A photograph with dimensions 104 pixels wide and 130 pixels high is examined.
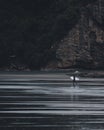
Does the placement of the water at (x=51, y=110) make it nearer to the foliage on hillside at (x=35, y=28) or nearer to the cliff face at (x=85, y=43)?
the cliff face at (x=85, y=43)

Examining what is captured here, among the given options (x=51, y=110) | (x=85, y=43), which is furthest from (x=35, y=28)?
(x=51, y=110)

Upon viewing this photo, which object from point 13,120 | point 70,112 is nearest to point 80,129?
point 13,120

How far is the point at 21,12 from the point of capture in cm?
6006

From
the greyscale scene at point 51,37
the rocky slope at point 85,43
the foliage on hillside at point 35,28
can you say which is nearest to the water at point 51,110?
the greyscale scene at point 51,37

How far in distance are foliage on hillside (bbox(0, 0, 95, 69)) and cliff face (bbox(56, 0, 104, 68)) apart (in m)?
0.63

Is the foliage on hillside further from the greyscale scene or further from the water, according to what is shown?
the water

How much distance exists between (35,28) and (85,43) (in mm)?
4885

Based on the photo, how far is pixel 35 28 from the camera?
58.6 meters

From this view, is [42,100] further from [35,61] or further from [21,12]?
[21,12]

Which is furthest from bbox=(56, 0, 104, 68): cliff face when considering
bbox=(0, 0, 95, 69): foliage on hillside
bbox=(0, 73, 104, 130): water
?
bbox=(0, 73, 104, 130): water

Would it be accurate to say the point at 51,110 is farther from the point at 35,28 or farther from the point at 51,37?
the point at 35,28

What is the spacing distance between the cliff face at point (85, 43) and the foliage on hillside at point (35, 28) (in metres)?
0.63

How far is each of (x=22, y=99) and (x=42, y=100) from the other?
795 millimetres

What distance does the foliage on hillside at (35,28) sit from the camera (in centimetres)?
5588
